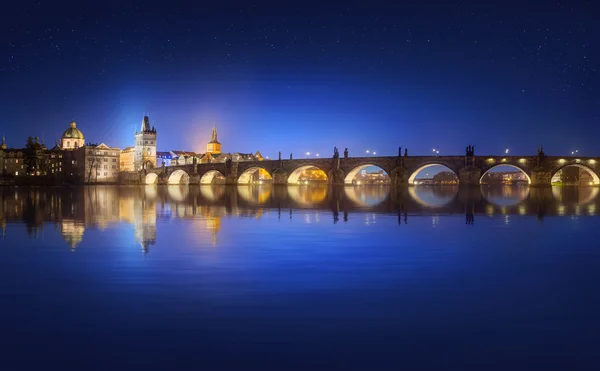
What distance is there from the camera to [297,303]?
26.6 feet

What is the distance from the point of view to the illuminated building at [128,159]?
178m

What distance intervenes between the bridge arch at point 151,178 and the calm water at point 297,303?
12953 centimetres

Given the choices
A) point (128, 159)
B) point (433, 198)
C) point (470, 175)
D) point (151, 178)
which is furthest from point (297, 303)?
point (128, 159)

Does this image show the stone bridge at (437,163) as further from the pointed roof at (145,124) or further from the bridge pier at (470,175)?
the pointed roof at (145,124)

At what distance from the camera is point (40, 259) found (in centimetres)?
1212

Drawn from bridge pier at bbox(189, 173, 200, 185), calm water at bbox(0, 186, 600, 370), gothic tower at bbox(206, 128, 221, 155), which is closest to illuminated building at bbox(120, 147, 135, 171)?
gothic tower at bbox(206, 128, 221, 155)

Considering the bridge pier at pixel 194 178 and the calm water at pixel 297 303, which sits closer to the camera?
the calm water at pixel 297 303

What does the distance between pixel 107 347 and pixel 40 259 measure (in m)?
7.18

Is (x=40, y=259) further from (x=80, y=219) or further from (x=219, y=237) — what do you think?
(x=80, y=219)

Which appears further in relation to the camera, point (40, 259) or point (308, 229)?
point (308, 229)

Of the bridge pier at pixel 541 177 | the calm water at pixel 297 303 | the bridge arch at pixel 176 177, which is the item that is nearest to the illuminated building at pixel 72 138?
the bridge arch at pixel 176 177

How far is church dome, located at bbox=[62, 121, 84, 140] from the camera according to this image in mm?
170750


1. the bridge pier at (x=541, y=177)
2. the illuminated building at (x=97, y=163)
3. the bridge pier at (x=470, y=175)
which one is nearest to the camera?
the bridge pier at (x=541, y=177)

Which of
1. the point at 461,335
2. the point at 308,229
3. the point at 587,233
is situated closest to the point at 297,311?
the point at 461,335
